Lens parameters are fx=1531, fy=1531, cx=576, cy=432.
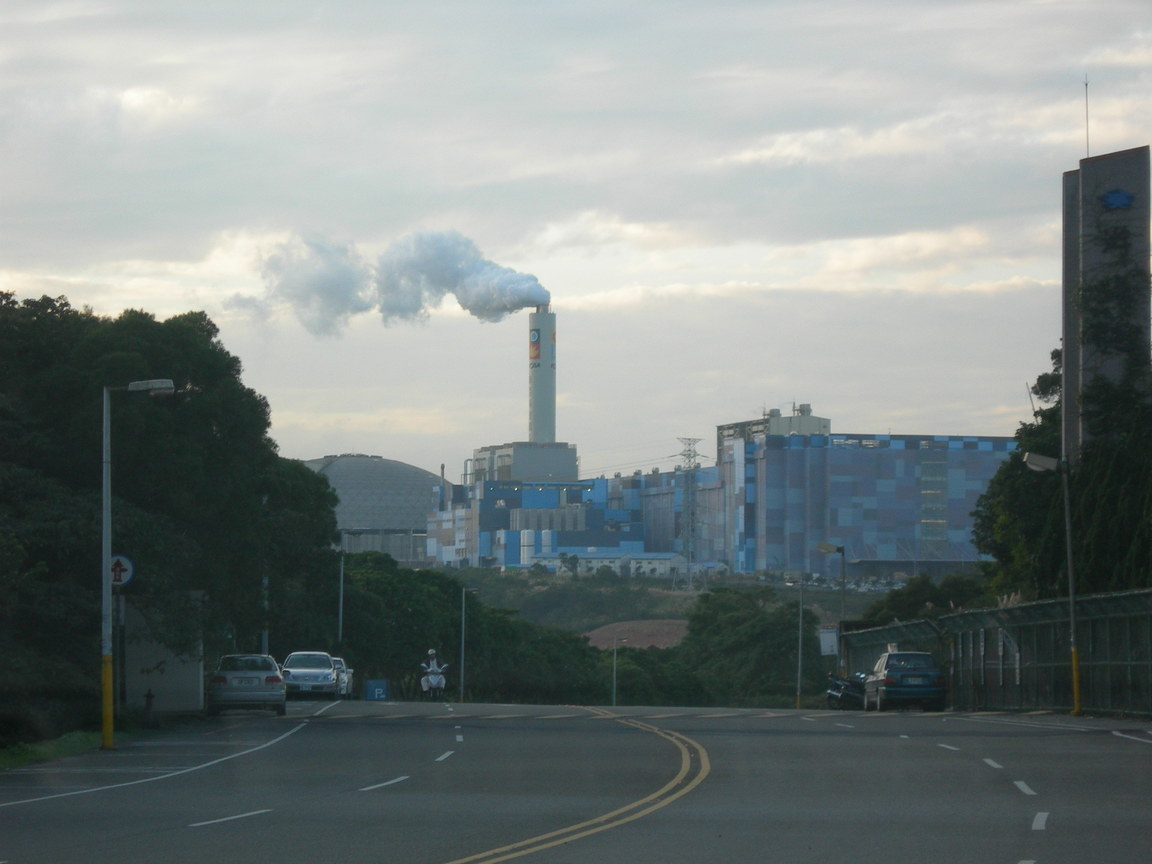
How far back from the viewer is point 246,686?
35.8 meters

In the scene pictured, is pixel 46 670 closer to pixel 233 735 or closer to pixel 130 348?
pixel 233 735

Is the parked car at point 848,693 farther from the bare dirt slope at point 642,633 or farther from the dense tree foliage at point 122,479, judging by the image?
the bare dirt slope at point 642,633

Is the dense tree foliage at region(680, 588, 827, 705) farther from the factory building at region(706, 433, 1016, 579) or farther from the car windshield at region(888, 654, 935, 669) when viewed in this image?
the factory building at region(706, 433, 1016, 579)

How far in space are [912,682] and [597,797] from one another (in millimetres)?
25806

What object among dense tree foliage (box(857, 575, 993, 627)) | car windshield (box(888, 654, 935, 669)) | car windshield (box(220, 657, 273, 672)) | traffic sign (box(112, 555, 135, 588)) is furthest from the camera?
dense tree foliage (box(857, 575, 993, 627))

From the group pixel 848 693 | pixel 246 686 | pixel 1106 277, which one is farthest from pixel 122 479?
pixel 1106 277

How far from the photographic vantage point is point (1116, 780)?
58.9 feet

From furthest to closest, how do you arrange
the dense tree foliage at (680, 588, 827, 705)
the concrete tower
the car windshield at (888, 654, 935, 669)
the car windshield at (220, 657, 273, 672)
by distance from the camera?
the dense tree foliage at (680, 588, 827, 705) → the concrete tower → the car windshield at (888, 654, 935, 669) → the car windshield at (220, 657, 273, 672)

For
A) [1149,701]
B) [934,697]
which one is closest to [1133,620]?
[1149,701]

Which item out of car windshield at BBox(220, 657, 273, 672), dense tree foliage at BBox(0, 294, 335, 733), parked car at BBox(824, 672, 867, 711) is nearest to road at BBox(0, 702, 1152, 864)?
dense tree foliage at BBox(0, 294, 335, 733)

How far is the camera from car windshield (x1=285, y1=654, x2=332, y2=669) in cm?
4900

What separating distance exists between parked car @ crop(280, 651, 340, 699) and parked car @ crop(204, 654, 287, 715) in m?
11.3

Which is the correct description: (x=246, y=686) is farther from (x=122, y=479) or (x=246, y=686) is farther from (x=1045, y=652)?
(x=1045, y=652)

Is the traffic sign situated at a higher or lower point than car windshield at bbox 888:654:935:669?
higher
